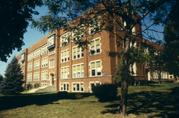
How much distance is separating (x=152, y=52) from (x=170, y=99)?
22.3 ft

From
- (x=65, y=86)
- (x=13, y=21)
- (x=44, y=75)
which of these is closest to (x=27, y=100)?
(x=13, y=21)

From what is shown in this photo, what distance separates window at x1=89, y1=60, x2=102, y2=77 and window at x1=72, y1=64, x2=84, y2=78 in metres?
3.18

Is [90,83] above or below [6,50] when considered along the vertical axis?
below

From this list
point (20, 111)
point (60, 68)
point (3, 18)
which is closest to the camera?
point (20, 111)

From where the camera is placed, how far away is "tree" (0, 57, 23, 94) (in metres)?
49.1

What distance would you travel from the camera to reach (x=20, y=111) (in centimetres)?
1883

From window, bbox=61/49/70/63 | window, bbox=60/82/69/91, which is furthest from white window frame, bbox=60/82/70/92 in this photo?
window, bbox=61/49/70/63

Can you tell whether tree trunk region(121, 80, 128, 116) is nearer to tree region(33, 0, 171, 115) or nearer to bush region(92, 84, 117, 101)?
tree region(33, 0, 171, 115)

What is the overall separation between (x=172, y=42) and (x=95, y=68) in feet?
40.1

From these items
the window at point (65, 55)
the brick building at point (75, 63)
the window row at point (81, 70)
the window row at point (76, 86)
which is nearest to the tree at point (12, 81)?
the brick building at point (75, 63)

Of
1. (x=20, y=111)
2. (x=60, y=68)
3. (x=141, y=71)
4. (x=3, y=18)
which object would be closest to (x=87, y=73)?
(x=141, y=71)

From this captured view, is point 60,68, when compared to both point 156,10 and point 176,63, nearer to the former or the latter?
point 176,63

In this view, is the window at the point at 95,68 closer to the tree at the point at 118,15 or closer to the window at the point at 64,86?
the window at the point at 64,86

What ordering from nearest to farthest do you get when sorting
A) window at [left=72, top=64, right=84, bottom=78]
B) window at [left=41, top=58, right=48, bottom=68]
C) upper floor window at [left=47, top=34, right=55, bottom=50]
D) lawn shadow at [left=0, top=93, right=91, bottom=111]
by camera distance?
lawn shadow at [left=0, top=93, right=91, bottom=111] < window at [left=72, top=64, right=84, bottom=78] < upper floor window at [left=47, top=34, right=55, bottom=50] < window at [left=41, top=58, right=48, bottom=68]
